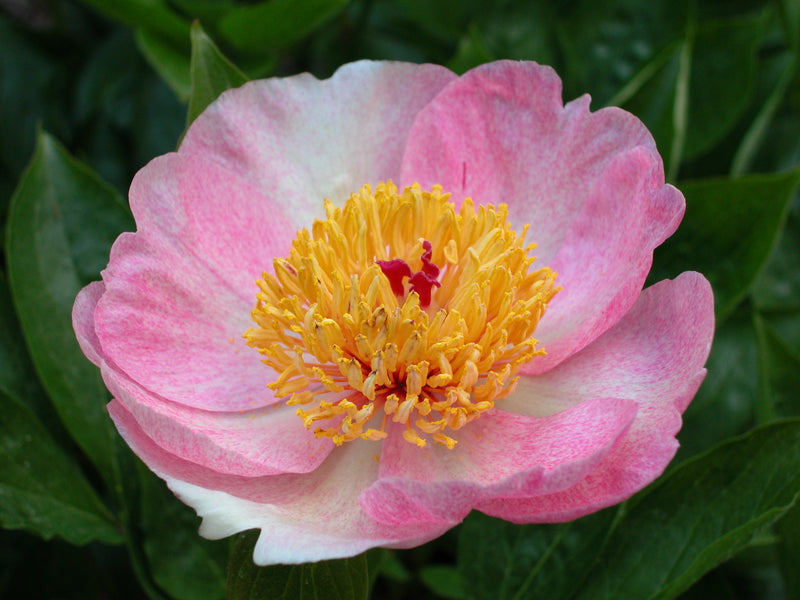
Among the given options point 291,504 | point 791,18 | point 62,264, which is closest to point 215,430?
point 291,504

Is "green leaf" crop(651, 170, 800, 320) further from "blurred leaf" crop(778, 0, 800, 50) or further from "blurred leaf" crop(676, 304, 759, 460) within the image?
"blurred leaf" crop(778, 0, 800, 50)

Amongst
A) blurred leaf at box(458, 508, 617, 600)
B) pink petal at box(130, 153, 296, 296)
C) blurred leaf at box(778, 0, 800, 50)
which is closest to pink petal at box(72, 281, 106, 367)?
pink petal at box(130, 153, 296, 296)

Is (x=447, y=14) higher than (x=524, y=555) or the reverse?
higher

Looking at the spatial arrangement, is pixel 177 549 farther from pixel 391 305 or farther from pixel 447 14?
pixel 447 14

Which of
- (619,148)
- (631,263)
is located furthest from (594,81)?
(631,263)

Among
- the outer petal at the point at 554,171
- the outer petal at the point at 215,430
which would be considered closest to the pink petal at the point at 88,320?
the outer petal at the point at 215,430

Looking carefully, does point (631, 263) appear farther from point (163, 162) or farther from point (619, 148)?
point (163, 162)
